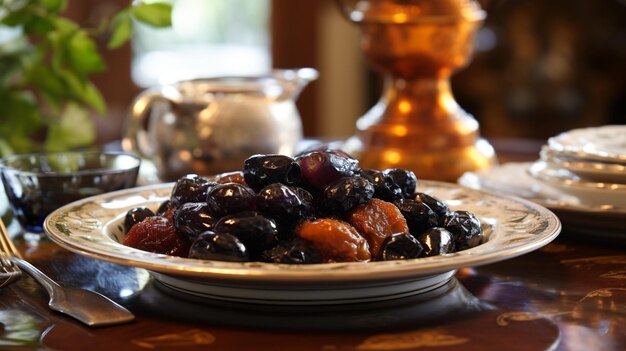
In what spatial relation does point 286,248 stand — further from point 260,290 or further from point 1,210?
point 1,210

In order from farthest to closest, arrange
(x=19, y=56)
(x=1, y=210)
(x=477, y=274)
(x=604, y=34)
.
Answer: (x=604, y=34)
(x=19, y=56)
(x=1, y=210)
(x=477, y=274)

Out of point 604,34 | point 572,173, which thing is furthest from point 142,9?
point 604,34

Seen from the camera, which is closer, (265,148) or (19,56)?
(265,148)

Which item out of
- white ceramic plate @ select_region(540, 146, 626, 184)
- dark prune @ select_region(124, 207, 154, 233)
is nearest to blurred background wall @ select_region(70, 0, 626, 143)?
white ceramic plate @ select_region(540, 146, 626, 184)

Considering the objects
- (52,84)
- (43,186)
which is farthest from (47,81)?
(43,186)

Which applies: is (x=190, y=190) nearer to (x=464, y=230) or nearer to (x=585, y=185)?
(x=464, y=230)

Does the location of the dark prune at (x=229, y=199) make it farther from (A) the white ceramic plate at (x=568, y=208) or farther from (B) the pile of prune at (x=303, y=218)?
(A) the white ceramic plate at (x=568, y=208)
